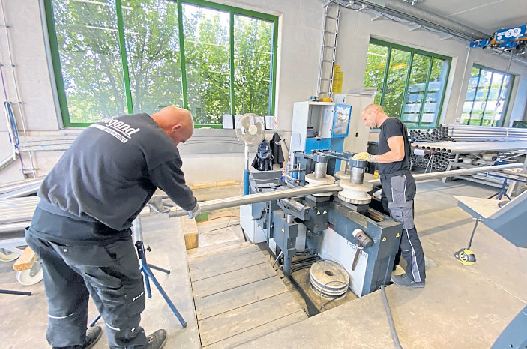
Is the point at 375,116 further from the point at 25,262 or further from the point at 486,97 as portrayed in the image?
the point at 486,97

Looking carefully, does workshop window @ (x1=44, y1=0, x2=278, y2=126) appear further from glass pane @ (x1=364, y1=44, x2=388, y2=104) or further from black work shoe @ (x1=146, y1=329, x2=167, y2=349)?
black work shoe @ (x1=146, y1=329, x2=167, y2=349)

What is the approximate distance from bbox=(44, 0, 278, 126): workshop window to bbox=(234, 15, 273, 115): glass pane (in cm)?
2

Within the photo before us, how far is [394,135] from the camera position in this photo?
69.3 inches

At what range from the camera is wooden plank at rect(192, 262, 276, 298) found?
1.88 meters

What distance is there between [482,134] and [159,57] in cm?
792

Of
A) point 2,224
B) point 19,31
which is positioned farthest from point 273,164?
point 19,31

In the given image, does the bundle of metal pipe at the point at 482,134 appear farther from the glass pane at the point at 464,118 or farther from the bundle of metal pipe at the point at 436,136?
the glass pane at the point at 464,118

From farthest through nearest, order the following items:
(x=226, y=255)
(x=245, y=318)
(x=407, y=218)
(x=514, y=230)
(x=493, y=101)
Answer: (x=493, y=101) < (x=226, y=255) < (x=407, y=218) < (x=245, y=318) < (x=514, y=230)

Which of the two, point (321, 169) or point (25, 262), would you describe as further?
point (321, 169)

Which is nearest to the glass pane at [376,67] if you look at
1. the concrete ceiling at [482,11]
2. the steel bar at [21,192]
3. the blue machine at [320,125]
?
the concrete ceiling at [482,11]

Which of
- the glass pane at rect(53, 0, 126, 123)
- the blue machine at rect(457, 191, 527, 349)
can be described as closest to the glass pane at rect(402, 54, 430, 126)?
the blue machine at rect(457, 191, 527, 349)

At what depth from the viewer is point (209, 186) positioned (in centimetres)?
425

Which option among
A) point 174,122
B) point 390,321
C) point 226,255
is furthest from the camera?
point 226,255

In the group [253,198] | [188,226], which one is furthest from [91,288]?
[188,226]
